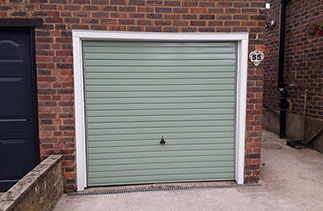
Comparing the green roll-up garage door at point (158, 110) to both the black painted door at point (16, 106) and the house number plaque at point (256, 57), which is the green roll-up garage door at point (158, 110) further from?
the black painted door at point (16, 106)

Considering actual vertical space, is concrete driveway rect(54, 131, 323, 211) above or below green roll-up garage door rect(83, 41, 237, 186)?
below

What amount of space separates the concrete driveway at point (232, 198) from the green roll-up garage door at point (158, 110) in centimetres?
39

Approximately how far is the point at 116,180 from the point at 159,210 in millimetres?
952

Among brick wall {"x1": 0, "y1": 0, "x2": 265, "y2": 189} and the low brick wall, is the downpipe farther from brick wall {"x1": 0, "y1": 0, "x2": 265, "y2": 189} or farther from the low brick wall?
the low brick wall

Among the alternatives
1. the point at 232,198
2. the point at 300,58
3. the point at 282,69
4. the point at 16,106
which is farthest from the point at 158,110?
the point at 282,69

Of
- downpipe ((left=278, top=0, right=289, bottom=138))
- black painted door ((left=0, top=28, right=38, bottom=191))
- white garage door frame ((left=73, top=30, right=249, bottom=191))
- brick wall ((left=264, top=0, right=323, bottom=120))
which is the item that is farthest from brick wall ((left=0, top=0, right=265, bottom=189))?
downpipe ((left=278, top=0, right=289, bottom=138))

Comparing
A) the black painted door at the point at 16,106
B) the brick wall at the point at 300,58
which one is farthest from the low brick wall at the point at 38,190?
the brick wall at the point at 300,58

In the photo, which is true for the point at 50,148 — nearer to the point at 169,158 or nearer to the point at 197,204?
the point at 169,158

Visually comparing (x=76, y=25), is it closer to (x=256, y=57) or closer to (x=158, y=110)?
(x=158, y=110)

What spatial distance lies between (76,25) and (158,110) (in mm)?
1631

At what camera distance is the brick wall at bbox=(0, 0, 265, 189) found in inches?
130

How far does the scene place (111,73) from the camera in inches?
140

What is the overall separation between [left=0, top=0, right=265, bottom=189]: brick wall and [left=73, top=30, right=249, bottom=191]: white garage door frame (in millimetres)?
→ 67

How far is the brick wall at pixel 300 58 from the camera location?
212 inches
